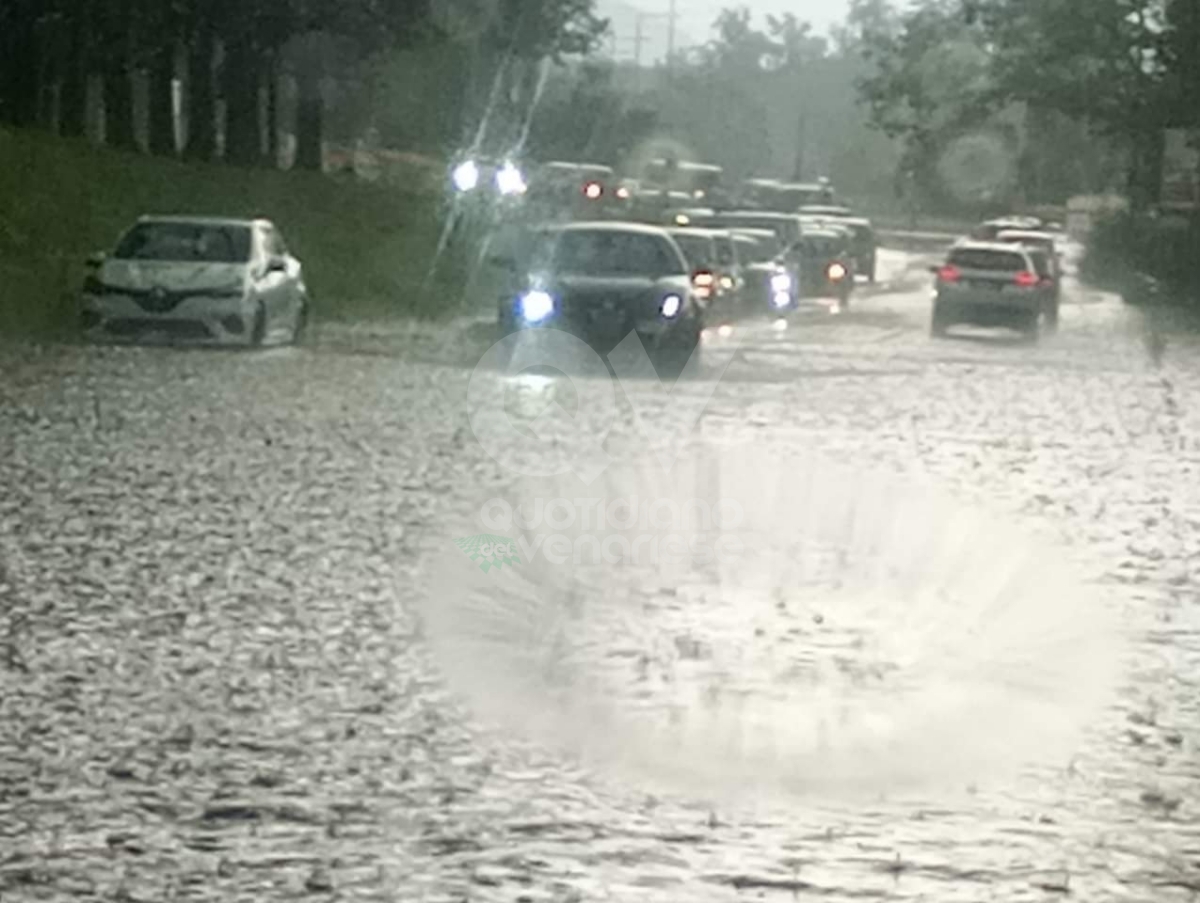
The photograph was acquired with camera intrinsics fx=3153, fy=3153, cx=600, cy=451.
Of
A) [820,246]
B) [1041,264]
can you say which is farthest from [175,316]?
[820,246]

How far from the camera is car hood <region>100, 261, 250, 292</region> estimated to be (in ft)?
115

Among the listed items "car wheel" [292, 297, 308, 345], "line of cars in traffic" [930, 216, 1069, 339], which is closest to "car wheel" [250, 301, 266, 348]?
"car wheel" [292, 297, 308, 345]

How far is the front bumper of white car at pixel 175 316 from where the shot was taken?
34938 millimetres

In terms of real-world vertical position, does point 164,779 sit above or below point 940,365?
above

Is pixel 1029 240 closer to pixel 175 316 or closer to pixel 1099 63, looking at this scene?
pixel 1099 63

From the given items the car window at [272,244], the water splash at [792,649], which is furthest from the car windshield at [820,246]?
the water splash at [792,649]

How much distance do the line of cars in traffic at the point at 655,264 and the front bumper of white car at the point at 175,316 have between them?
306 centimetres

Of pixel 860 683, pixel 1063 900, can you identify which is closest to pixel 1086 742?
pixel 860 683

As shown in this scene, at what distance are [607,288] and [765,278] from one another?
17.6m

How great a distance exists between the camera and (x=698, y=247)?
4616 cm

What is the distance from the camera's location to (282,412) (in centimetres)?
2633

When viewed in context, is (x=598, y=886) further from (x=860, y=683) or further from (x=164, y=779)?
(x=860, y=683)

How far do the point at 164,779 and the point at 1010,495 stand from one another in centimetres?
1170

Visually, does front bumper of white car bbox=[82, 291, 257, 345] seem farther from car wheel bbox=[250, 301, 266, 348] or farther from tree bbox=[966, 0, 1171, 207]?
tree bbox=[966, 0, 1171, 207]
